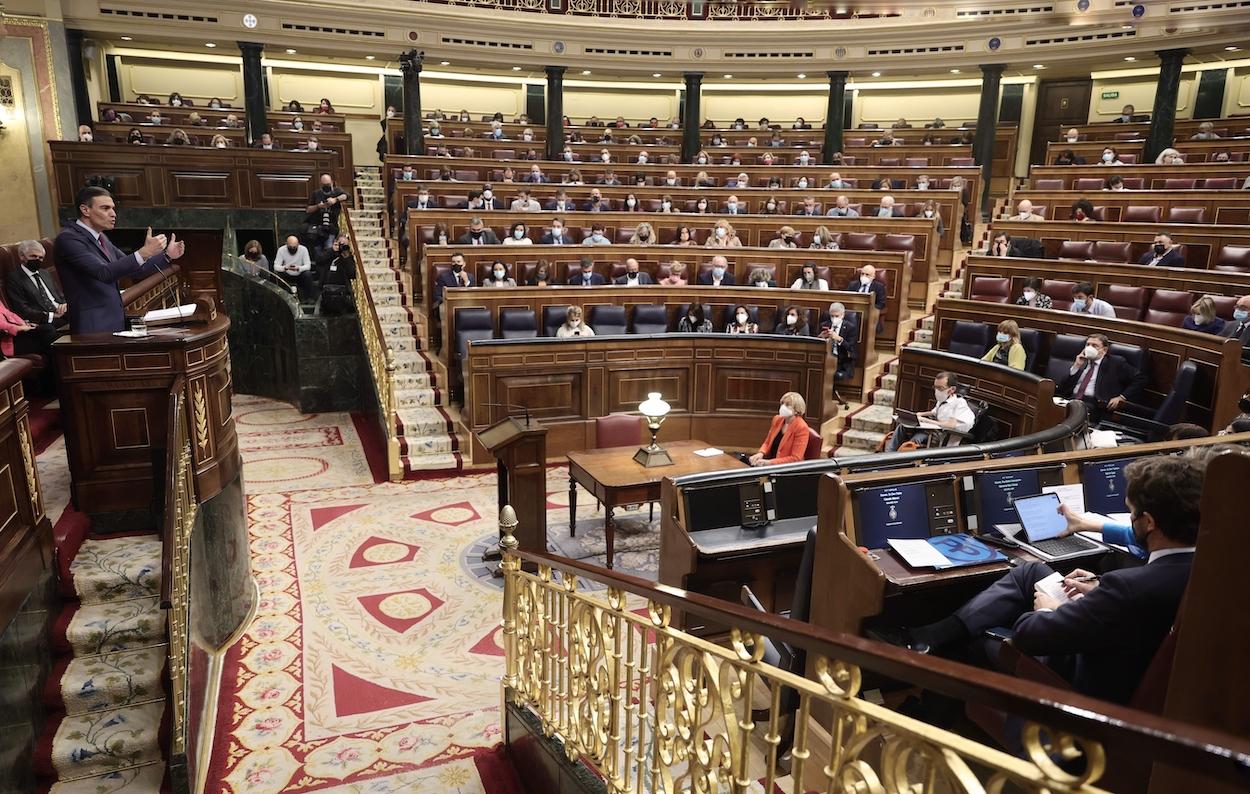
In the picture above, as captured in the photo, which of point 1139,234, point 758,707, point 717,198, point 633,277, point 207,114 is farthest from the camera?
point 207,114

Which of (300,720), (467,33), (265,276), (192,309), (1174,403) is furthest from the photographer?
(467,33)

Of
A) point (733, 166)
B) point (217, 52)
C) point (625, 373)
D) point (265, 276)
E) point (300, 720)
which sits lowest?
point (300, 720)

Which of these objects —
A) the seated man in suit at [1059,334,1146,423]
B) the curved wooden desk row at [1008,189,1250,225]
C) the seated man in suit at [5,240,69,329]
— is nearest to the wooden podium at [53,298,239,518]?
the seated man in suit at [5,240,69,329]

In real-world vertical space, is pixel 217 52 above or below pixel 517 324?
above

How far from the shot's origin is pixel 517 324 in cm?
756

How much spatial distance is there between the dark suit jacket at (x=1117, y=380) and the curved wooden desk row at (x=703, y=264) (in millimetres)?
2796

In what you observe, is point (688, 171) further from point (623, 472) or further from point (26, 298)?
point (26, 298)

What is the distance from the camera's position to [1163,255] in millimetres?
7586

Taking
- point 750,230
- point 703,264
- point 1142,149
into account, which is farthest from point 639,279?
point 1142,149

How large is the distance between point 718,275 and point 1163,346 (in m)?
4.03

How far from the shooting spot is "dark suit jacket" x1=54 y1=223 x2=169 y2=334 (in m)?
3.54

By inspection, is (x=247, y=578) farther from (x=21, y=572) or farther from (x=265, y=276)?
(x=265, y=276)

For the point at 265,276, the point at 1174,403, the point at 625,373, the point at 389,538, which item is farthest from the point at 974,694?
the point at 265,276

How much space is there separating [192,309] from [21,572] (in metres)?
1.63
